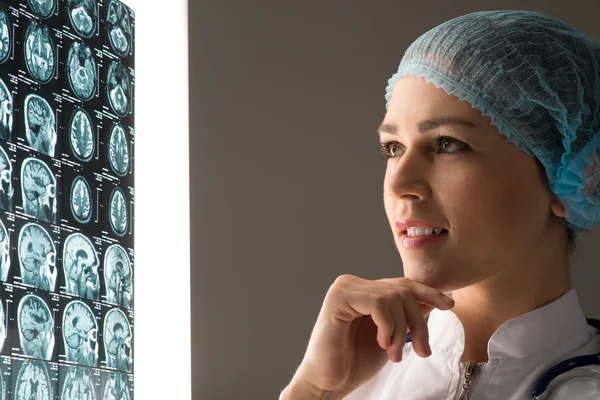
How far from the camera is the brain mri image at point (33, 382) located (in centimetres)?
167

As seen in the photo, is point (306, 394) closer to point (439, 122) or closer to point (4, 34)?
point (439, 122)

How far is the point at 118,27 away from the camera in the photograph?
84.0 inches

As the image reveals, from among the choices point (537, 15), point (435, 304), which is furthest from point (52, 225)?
point (537, 15)

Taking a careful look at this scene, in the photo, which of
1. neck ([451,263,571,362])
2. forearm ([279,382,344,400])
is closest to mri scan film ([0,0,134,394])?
forearm ([279,382,344,400])

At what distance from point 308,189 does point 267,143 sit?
0.16m

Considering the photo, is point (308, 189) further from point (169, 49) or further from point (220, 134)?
point (169, 49)

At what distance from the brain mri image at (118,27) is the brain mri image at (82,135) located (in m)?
0.23

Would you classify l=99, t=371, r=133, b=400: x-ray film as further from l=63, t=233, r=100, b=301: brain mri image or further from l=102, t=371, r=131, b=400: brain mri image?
l=63, t=233, r=100, b=301: brain mri image

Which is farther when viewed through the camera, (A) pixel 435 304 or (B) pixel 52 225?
(B) pixel 52 225

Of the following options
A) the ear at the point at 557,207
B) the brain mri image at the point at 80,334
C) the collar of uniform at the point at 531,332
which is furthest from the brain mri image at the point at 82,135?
the ear at the point at 557,207

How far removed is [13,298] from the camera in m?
1.67

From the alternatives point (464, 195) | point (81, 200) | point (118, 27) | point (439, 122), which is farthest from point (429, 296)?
point (118, 27)

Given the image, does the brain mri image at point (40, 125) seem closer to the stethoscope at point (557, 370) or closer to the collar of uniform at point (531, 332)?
the collar of uniform at point (531, 332)

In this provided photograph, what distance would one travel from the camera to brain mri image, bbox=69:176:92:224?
1.88 metres
